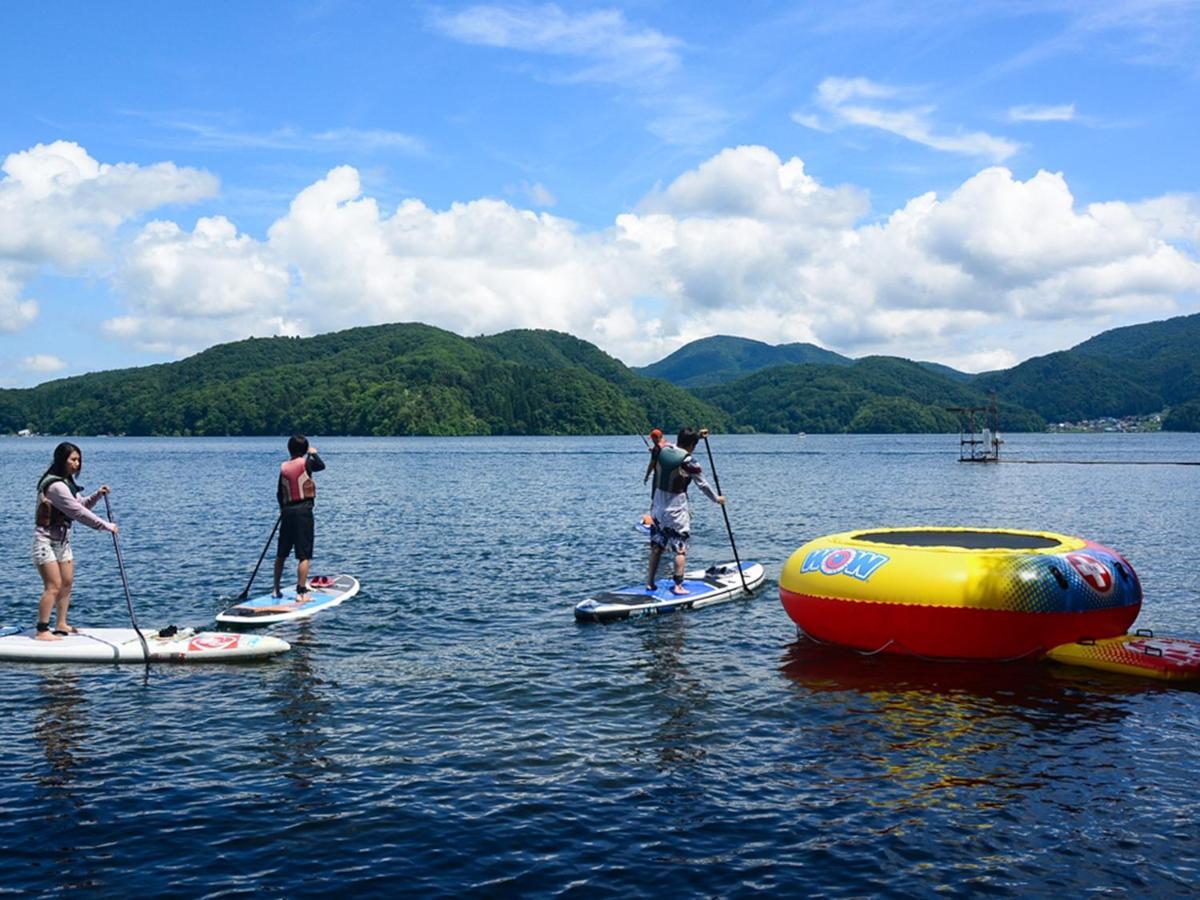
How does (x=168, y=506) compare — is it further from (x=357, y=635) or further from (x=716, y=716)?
(x=716, y=716)

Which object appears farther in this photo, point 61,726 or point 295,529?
point 295,529

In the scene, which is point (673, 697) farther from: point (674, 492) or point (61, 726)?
point (61, 726)

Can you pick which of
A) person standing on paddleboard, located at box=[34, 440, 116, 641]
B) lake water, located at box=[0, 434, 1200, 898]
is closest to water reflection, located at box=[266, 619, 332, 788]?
lake water, located at box=[0, 434, 1200, 898]

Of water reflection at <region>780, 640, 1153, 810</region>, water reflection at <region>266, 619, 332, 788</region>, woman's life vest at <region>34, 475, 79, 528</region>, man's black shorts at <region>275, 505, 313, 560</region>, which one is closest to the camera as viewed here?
water reflection at <region>780, 640, 1153, 810</region>

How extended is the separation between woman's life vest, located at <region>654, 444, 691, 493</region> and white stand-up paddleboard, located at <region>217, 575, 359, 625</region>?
316 inches

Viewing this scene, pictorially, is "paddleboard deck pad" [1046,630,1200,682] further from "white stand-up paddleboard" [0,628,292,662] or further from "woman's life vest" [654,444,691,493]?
"white stand-up paddleboard" [0,628,292,662]

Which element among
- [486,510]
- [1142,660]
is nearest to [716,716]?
[1142,660]

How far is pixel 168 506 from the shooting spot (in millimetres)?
52750

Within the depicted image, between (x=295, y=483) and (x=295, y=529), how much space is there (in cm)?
103

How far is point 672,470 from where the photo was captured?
65.5 feet

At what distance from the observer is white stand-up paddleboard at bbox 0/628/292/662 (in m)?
Answer: 16.1

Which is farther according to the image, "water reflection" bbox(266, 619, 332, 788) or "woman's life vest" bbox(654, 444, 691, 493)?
"woman's life vest" bbox(654, 444, 691, 493)

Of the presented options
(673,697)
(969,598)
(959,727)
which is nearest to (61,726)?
(673,697)

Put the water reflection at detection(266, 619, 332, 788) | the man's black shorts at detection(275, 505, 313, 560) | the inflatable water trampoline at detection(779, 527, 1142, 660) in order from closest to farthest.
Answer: the water reflection at detection(266, 619, 332, 788) → the inflatable water trampoline at detection(779, 527, 1142, 660) → the man's black shorts at detection(275, 505, 313, 560)
